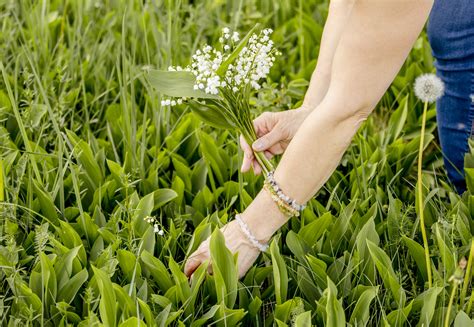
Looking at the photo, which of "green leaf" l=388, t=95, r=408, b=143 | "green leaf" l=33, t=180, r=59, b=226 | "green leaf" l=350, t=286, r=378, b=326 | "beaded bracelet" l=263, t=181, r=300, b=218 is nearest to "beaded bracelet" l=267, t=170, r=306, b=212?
"beaded bracelet" l=263, t=181, r=300, b=218

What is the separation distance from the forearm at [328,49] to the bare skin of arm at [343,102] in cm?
27

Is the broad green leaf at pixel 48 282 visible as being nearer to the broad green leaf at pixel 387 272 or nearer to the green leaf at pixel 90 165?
the green leaf at pixel 90 165

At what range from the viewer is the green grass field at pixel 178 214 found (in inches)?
60.4

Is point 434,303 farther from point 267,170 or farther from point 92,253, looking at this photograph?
point 92,253

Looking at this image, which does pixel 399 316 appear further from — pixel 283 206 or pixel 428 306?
pixel 283 206

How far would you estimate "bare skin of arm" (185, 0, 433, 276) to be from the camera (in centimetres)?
140

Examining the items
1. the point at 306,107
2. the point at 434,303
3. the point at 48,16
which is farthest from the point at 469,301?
the point at 48,16

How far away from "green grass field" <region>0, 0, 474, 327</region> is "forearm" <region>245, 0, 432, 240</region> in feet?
0.44

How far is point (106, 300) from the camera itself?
1443 millimetres

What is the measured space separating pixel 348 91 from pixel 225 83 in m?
0.27

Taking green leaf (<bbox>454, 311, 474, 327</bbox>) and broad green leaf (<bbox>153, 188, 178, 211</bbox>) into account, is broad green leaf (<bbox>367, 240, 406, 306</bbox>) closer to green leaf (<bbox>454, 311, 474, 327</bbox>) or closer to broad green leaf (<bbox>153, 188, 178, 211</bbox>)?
green leaf (<bbox>454, 311, 474, 327</bbox>)

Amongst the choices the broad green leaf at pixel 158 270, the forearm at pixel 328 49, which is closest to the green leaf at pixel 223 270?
the broad green leaf at pixel 158 270

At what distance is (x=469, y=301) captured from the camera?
59.4 inches

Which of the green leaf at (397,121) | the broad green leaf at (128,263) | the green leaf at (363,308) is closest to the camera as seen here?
the green leaf at (363,308)
